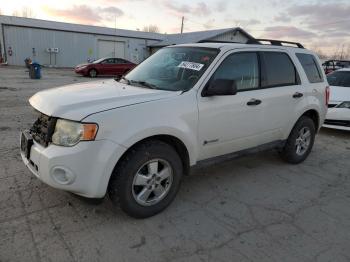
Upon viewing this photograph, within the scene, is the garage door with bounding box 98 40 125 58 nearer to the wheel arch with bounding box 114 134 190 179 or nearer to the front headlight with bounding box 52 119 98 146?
the wheel arch with bounding box 114 134 190 179

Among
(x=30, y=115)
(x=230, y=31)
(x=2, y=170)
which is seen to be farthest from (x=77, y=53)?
(x=2, y=170)

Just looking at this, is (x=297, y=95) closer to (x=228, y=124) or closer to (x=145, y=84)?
(x=228, y=124)

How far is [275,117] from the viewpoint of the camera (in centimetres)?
473

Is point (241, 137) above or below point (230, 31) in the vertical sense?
below

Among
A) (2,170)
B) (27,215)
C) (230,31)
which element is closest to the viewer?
(27,215)

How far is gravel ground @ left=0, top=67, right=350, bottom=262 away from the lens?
2963 millimetres

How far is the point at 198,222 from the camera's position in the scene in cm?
350

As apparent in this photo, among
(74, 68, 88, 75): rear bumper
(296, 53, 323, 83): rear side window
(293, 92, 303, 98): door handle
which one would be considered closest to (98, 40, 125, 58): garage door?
(74, 68, 88, 75): rear bumper

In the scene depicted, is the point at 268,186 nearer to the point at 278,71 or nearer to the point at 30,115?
the point at 278,71

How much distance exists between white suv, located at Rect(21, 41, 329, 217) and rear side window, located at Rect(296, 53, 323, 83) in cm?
14

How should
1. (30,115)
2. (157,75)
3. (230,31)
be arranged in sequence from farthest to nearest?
(230,31) < (30,115) < (157,75)

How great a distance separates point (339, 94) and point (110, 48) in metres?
34.9

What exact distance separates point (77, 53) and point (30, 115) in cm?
3092

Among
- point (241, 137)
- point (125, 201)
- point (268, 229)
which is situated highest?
point (241, 137)
